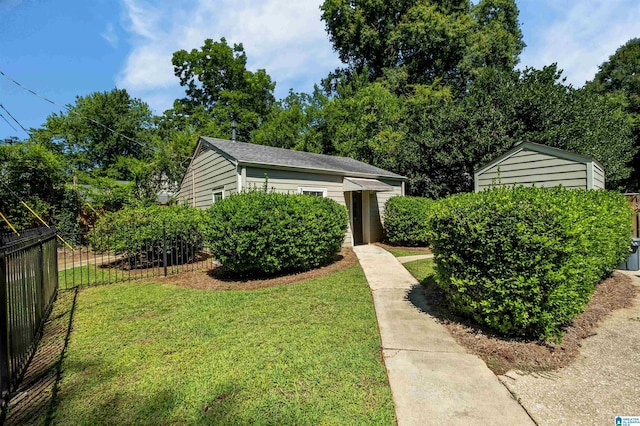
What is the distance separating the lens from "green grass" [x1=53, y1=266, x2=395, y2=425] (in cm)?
233

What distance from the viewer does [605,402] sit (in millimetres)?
2330

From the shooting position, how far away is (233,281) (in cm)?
683

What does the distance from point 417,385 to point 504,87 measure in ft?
50.7

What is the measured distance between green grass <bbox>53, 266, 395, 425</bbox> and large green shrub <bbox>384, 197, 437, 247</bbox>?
6853 millimetres

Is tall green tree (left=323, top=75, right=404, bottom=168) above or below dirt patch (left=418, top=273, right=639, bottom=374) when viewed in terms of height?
above

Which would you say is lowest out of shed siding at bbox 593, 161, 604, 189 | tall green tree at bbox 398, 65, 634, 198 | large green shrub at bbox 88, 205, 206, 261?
large green shrub at bbox 88, 205, 206, 261

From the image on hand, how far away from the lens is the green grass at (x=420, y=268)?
260 inches

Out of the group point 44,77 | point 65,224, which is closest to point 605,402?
point 65,224

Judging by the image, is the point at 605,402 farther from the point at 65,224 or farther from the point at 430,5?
the point at 430,5

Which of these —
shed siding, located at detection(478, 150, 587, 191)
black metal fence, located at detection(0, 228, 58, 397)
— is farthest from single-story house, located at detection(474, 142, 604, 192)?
black metal fence, located at detection(0, 228, 58, 397)

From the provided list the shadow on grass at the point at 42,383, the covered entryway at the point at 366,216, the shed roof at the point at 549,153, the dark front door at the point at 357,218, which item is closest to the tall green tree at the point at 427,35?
the covered entryway at the point at 366,216

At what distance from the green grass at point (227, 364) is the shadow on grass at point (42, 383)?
0.27 feet

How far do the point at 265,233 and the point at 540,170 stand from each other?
6941mm

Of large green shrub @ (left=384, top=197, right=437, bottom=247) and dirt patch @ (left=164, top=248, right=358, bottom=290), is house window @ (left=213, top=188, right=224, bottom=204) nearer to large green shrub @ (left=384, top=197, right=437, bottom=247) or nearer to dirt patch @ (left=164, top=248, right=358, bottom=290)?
dirt patch @ (left=164, top=248, right=358, bottom=290)
